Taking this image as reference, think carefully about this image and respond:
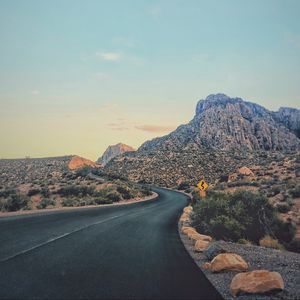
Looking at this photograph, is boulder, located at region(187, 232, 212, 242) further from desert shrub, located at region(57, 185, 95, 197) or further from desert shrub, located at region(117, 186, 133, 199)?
desert shrub, located at region(117, 186, 133, 199)

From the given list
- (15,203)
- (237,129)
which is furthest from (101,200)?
(237,129)

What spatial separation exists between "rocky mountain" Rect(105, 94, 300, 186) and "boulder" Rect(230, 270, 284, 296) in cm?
7341

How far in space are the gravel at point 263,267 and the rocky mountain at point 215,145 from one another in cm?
6775

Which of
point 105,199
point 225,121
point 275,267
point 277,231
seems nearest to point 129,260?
point 275,267

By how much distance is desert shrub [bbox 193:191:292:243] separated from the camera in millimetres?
18500

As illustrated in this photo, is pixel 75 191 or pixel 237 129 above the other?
pixel 237 129

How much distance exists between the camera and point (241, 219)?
19.8 meters

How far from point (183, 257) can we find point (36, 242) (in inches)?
193

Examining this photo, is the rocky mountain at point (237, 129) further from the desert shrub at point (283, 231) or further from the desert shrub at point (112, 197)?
the desert shrub at point (283, 231)

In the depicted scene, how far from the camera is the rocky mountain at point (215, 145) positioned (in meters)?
95.3

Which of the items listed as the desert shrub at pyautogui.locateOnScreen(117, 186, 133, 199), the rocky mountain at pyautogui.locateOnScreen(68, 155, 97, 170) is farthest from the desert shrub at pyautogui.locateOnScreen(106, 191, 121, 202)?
the rocky mountain at pyautogui.locateOnScreen(68, 155, 97, 170)

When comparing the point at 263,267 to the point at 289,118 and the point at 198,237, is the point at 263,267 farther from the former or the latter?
the point at 289,118

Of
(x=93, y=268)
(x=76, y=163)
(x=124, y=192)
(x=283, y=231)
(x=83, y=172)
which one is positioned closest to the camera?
(x=93, y=268)

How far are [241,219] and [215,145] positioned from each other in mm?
110121
